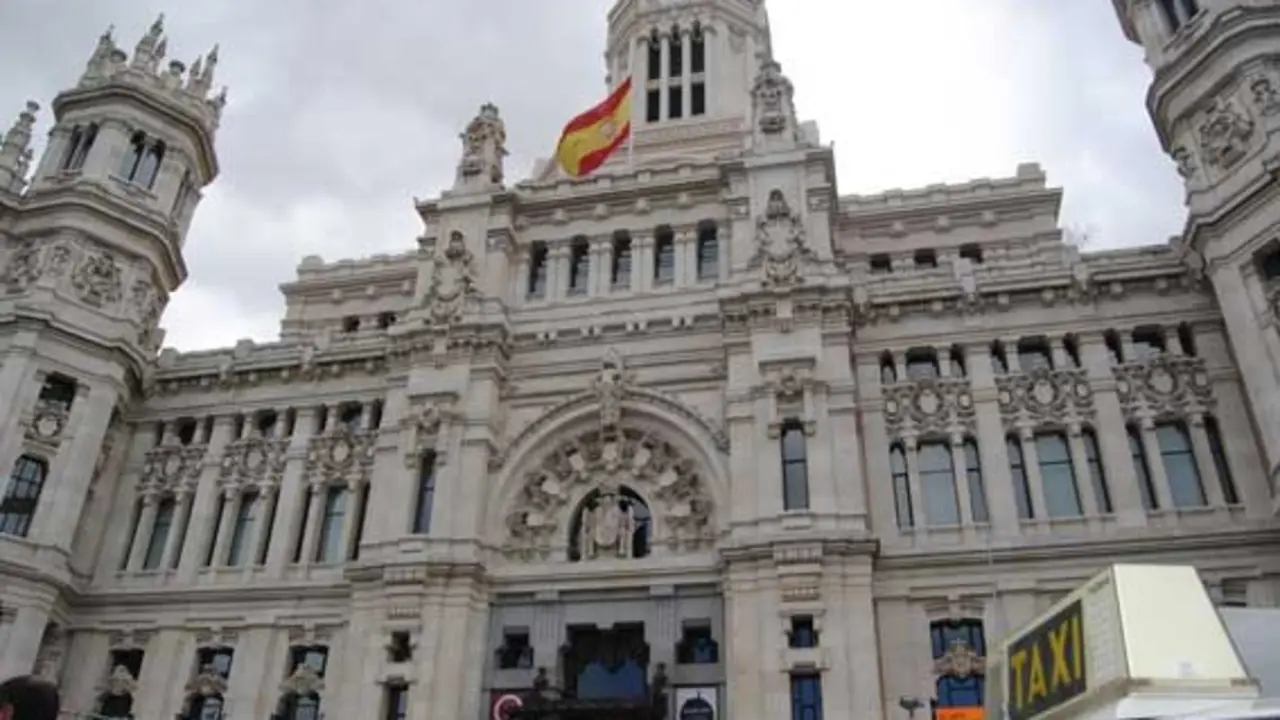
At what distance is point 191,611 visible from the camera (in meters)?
33.1

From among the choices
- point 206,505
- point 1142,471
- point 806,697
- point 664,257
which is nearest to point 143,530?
point 206,505

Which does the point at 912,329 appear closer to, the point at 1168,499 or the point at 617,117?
the point at 1168,499

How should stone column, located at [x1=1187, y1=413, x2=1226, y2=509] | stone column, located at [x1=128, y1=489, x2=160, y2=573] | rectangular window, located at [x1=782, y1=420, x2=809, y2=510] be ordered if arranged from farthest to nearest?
stone column, located at [x1=128, y1=489, x2=160, y2=573], rectangular window, located at [x1=782, y1=420, x2=809, y2=510], stone column, located at [x1=1187, y1=413, x2=1226, y2=509]

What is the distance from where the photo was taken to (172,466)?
36.8m

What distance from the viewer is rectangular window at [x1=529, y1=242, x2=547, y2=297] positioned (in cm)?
3659

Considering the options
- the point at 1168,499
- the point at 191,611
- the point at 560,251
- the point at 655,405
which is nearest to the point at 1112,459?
the point at 1168,499

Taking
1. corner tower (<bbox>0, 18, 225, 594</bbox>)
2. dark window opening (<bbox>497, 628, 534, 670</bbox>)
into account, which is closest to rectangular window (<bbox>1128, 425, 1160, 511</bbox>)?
dark window opening (<bbox>497, 628, 534, 670</bbox>)

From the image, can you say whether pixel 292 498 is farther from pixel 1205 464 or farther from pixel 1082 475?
pixel 1205 464

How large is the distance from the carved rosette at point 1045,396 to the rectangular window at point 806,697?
10.1 m

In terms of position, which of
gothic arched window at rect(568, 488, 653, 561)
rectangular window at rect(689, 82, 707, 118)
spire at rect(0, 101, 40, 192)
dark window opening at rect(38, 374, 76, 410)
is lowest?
gothic arched window at rect(568, 488, 653, 561)

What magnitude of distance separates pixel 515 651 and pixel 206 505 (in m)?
13.3

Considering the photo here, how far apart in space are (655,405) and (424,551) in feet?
27.6

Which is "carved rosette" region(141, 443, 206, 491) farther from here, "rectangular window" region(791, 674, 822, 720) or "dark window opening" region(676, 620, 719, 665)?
"rectangular window" region(791, 674, 822, 720)

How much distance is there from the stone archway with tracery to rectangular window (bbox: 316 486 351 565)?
6.38 m
